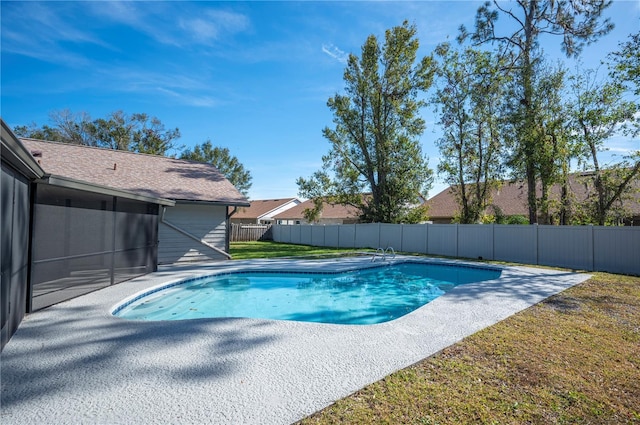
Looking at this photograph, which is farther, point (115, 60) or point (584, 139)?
point (115, 60)

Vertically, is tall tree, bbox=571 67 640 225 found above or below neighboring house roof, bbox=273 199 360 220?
above

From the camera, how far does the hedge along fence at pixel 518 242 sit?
11.3 metres

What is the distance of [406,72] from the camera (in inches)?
826

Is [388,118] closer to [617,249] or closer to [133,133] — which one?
[617,249]

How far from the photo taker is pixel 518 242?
13.9 meters

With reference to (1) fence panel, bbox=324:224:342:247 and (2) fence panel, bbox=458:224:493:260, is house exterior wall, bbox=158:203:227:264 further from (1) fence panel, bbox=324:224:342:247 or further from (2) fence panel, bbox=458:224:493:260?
(2) fence panel, bbox=458:224:493:260

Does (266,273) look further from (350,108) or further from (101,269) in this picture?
(350,108)

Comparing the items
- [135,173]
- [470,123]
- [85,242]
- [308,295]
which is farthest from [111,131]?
[470,123]

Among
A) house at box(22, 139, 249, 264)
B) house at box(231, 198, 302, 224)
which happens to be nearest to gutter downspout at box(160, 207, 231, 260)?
house at box(22, 139, 249, 264)

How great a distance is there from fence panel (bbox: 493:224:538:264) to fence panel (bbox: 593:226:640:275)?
2026 mm

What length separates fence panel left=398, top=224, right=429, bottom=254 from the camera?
Answer: 17.4m

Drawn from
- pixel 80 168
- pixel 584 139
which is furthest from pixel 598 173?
pixel 80 168

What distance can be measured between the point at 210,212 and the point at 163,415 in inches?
450

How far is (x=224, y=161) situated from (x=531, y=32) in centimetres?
3025
